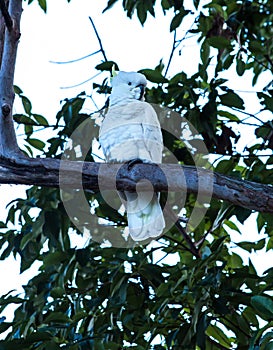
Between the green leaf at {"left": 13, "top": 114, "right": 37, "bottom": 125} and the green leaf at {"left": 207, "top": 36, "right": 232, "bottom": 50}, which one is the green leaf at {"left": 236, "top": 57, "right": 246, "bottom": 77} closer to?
the green leaf at {"left": 207, "top": 36, "right": 232, "bottom": 50}

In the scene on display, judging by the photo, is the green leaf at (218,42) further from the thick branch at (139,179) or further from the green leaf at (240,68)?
the thick branch at (139,179)

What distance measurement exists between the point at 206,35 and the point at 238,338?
126cm

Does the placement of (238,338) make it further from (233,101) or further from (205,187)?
(233,101)

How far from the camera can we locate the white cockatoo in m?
2.26

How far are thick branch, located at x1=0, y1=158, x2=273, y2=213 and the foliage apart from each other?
7.8 inches

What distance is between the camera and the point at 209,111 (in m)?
2.24

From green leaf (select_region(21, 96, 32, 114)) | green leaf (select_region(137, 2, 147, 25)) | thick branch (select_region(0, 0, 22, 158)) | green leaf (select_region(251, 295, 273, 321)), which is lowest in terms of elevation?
green leaf (select_region(251, 295, 273, 321))

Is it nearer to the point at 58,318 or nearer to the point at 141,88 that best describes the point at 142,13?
the point at 141,88

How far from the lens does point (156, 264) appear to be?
7.17 ft

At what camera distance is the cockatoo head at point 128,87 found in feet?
8.39

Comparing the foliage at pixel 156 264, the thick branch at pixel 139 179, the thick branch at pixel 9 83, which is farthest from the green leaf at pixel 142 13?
the thick branch at pixel 139 179

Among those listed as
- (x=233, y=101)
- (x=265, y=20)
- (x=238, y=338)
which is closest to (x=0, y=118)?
(x=233, y=101)

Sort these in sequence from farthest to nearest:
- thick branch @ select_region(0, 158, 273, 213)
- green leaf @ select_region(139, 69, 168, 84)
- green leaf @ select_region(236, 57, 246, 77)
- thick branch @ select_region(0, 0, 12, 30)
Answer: green leaf @ select_region(236, 57, 246, 77) < green leaf @ select_region(139, 69, 168, 84) < thick branch @ select_region(0, 0, 12, 30) < thick branch @ select_region(0, 158, 273, 213)

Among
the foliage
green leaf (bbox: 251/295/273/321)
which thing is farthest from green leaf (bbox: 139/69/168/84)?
green leaf (bbox: 251/295/273/321)
